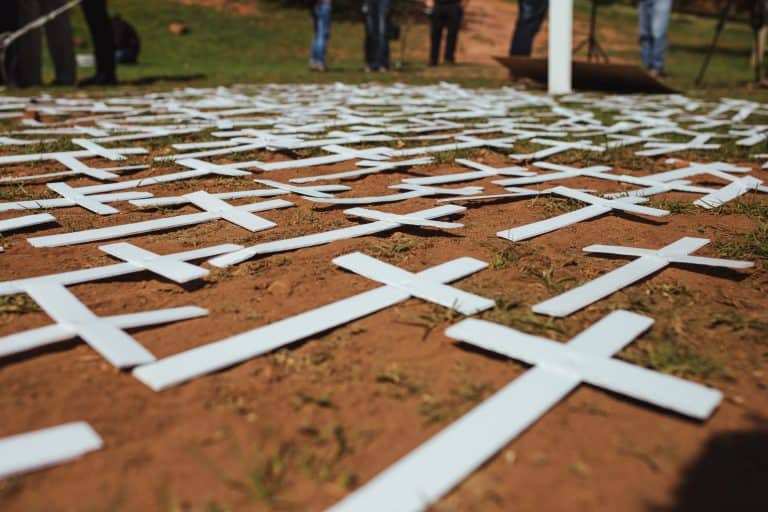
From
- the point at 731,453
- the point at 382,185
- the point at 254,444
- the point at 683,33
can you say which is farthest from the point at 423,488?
the point at 683,33

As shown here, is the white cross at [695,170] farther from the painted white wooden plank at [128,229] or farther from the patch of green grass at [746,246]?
the painted white wooden plank at [128,229]

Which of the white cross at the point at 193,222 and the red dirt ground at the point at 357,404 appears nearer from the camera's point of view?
the red dirt ground at the point at 357,404

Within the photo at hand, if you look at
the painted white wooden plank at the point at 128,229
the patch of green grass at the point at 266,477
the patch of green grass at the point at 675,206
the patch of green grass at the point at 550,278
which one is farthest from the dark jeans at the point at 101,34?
the patch of green grass at the point at 266,477

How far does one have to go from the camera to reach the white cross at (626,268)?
159 cm

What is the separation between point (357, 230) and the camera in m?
2.18

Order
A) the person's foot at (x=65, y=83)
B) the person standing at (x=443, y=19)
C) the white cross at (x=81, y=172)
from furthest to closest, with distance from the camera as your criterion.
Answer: the person standing at (x=443, y=19) < the person's foot at (x=65, y=83) < the white cross at (x=81, y=172)

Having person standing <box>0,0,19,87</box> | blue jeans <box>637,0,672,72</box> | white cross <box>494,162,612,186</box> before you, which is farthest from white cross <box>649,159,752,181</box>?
person standing <box>0,0,19,87</box>

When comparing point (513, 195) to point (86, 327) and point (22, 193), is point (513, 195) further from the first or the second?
point (22, 193)

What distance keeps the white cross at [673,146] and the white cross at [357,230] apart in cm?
185

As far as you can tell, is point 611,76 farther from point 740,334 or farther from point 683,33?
point 683,33

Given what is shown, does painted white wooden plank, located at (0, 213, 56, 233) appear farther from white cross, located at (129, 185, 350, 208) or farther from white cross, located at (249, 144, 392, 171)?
white cross, located at (249, 144, 392, 171)

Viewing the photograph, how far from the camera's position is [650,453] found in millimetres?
1078

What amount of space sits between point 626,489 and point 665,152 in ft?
10.6

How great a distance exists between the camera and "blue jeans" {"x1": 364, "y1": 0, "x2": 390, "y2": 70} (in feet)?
30.0
